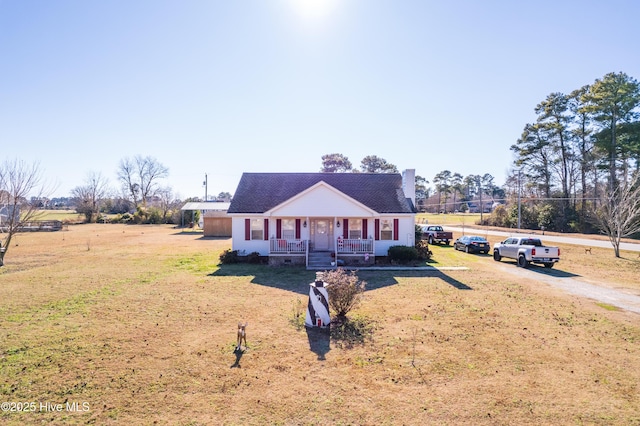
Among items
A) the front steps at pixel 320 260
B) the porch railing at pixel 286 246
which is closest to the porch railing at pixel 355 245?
the front steps at pixel 320 260

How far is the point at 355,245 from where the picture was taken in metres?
19.1

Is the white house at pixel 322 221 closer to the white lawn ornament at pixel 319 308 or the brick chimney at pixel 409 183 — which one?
the brick chimney at pixel 409 183

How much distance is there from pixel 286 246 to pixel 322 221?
121 inches

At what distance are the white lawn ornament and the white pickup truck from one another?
15.3 meters

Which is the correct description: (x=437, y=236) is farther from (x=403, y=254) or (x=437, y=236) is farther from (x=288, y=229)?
(x=288, y=229)

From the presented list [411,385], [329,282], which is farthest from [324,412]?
[329,282]

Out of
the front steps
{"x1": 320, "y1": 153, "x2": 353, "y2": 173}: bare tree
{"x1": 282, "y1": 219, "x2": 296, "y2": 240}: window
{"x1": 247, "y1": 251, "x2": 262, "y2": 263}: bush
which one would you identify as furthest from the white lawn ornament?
{"x1": 320, "y1": 153, "x2": 353, "y2": 173}: bare tree

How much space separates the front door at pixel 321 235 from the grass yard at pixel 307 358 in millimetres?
7267

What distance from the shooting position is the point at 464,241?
25.3 meters

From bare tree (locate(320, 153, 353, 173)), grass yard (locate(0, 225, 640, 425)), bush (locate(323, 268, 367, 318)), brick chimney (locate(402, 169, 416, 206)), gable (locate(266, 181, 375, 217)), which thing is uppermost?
bare tree (locate(320, 153, 353, 173))

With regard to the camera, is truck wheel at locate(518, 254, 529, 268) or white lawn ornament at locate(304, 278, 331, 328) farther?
truck wheel at locate(518, 254, 529, 268)

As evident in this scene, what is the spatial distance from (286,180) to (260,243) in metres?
6.24

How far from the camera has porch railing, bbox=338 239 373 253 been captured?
750 inches

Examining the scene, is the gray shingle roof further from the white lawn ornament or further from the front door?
the white lawn ornament
